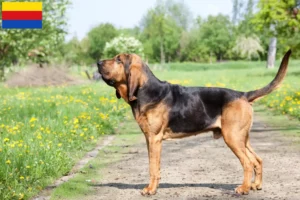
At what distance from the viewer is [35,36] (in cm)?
3138

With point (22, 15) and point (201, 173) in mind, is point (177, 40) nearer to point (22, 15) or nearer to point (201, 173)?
point (22, 15)

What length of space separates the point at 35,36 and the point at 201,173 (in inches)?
1032

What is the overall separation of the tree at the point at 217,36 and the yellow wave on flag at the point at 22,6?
7046 cm

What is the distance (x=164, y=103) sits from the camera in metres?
5.86

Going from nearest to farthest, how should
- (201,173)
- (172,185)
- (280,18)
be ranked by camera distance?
(172,185) → (201,173) → (280,18)

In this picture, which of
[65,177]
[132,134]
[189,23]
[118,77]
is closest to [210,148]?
[132,134]

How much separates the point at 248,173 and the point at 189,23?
373 feet

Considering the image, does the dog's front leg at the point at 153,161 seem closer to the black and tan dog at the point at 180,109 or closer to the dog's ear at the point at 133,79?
the black and tan dog at the point at 180,109

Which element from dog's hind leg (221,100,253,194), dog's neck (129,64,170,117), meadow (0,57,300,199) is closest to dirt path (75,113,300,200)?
dog's hind leg (221,100,253,194)

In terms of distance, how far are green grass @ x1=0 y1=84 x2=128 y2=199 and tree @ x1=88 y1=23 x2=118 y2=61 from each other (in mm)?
80762

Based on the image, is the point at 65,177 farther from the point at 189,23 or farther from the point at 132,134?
the point at 189,23

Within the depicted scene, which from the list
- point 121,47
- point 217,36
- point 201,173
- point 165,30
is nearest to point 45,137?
point 201,173

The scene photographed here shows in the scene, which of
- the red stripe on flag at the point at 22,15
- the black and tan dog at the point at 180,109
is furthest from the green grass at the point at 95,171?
the red stripe on flag at the point at 22,15

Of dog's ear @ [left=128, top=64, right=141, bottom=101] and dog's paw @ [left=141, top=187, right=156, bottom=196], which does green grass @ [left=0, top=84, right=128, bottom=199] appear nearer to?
dog's paw @ [left=141, top=187, right=156, bottom=196]
